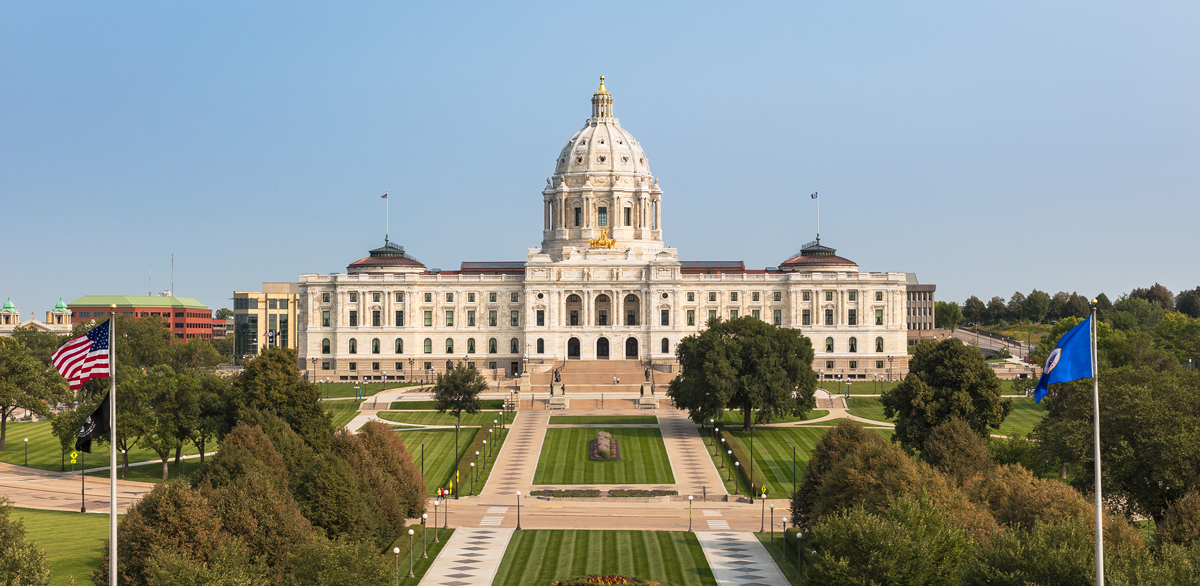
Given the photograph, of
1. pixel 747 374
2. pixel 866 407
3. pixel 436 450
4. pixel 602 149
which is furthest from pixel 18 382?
pixel 602 149

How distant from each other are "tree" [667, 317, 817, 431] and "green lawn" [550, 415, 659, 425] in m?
3.49

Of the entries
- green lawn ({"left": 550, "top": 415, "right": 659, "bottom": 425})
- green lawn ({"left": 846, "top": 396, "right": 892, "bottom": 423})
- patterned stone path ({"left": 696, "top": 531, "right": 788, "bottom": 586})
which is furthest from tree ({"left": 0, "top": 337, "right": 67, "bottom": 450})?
green lawn ({"left": 846, "top": 396, "right": 892, "bottom": 423})

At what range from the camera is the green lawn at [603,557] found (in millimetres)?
53625

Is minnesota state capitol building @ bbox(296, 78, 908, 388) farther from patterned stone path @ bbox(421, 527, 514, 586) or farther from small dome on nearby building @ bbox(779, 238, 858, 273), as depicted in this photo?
patterned stone path @ bbox(421, 527, 514, 586)

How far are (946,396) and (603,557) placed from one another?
32186mm

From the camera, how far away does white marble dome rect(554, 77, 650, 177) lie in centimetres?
16412

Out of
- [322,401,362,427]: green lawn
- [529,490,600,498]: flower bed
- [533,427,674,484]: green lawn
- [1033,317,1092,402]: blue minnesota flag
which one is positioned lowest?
[529,490,600,498]: flower bed

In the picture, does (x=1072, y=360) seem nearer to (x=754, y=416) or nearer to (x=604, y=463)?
(x=604, y=463)

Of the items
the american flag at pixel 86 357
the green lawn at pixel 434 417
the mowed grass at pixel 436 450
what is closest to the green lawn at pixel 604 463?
the mowed grass at pixel 436 450

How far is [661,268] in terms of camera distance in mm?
148250

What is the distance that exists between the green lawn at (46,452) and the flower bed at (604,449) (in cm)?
3303

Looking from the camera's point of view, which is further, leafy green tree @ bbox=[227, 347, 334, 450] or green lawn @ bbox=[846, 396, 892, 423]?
green lawn @ bbox=[846, 396, 892, 423]

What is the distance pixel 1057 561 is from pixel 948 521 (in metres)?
8.15

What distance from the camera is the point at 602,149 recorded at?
16462 cm
